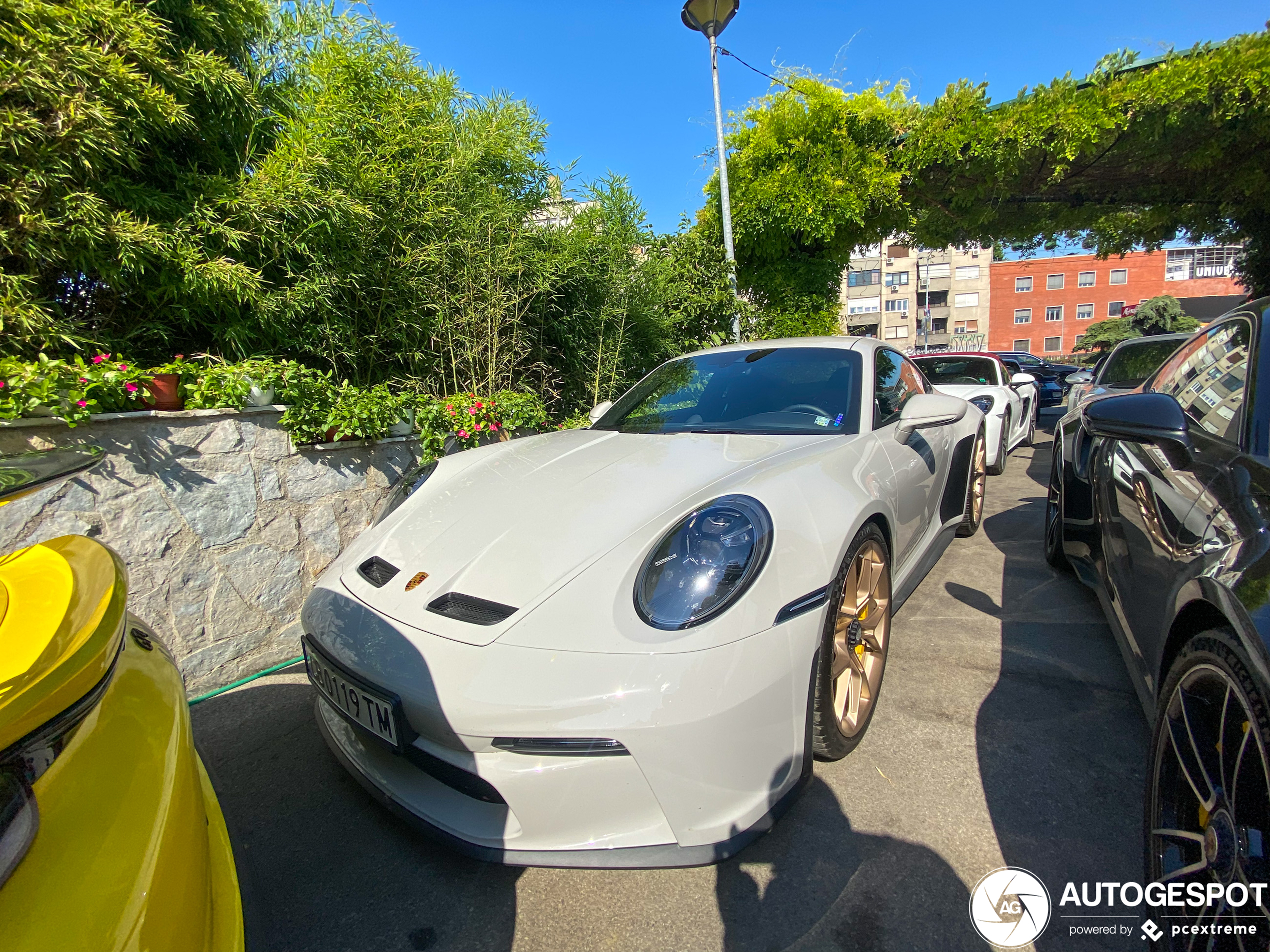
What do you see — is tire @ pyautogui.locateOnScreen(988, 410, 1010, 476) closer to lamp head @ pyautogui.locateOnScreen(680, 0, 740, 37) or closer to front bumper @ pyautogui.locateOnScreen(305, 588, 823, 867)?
lamp head @ pyautogui.locateOnScreen(680, 0, 740, 37)

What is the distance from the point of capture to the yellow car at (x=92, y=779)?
2.13 feet

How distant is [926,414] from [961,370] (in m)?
5.69

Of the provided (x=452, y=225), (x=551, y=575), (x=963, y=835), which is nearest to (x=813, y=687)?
(x=963, y=835)

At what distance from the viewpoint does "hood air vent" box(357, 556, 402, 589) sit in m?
1.73

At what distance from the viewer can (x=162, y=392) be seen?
2.49m

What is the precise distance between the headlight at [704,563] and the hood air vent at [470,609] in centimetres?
34

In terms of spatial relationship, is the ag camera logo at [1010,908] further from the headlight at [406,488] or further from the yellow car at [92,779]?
the headlight at [406,488]

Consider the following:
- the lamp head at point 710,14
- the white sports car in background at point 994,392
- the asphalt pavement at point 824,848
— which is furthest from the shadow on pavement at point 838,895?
the lamp head at point 710,14

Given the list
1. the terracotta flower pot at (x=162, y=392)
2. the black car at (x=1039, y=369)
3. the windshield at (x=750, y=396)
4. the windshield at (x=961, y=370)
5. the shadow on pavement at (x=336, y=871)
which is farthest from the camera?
the black car at (x=1039, y=369)

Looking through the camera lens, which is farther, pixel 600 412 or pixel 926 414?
pixel 600 412

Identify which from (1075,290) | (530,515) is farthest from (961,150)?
(1075,290)

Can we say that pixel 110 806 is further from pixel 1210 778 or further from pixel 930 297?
pixel 930 297

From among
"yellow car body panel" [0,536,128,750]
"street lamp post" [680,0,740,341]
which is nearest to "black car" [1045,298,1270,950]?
"yellow car body panel" [0,536,128,750]

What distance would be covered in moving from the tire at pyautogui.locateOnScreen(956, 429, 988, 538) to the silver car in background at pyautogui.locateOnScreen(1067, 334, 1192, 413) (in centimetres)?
142
